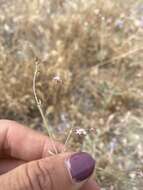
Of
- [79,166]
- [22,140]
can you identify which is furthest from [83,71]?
[79,166]

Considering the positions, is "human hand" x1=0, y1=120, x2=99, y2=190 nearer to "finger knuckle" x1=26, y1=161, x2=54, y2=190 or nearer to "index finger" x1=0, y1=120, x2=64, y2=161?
"finger knuckle" x1=26, y1=161, x2=54, y2=190

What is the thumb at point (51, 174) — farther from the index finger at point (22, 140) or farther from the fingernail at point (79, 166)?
the index finger at point (22, 140)

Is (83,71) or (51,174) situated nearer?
(51,174)

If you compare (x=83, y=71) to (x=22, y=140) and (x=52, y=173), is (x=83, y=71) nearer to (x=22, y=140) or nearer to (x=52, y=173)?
(x=22, y=140)

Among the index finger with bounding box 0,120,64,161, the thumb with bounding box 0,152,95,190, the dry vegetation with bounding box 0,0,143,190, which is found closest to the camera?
the thumb with bounding box 0,152,95,190

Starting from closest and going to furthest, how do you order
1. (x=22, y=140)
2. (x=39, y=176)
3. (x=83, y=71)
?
(x=39, y=176) → (x=22, y=140) → (x=83, y=71)

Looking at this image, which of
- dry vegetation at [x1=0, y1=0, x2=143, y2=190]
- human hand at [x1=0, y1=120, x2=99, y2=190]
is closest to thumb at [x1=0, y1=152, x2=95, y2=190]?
human hand at [x1=0, y1=120, x2=99, y2=190]

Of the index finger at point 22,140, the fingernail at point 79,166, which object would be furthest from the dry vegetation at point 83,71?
the fingernail at point 79,166
